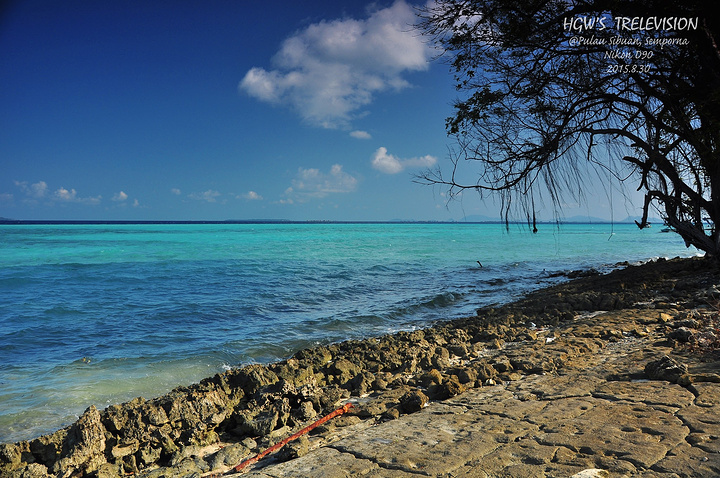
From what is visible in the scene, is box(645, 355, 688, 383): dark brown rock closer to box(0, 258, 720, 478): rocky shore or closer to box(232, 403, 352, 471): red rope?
box(0, 258, 720, 478): rocky shore

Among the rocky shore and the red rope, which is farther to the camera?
the red rope

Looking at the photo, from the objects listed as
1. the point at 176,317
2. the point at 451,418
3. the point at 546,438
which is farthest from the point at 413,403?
the point at 176,317

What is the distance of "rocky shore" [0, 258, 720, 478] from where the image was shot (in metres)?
2.55

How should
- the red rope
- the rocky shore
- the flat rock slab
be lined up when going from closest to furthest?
the flat rock slab
the rocky shore
the red rope

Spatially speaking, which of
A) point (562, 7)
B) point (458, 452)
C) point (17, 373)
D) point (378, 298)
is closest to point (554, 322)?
point (562, 7)

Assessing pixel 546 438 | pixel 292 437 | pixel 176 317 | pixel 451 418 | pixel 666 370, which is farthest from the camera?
pixel 176 317

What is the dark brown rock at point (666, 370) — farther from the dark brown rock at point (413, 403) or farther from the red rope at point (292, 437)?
the red rope at point (292, 437)

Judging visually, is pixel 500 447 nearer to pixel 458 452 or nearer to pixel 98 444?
pixel 458 452

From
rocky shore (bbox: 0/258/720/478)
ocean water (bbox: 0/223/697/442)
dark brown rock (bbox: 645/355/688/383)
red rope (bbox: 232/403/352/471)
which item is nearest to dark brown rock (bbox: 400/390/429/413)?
rocky shore (bbox: 0/258/720/478)

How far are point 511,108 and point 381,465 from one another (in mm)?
5394

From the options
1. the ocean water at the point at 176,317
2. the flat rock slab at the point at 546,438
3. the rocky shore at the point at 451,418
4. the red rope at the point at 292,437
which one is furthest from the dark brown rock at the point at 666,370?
the red rope at the point at 292,437

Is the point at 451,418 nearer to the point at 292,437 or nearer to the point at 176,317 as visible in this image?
the point at 292,437

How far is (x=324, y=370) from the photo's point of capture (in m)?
5.71

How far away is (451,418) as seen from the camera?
331 cm
